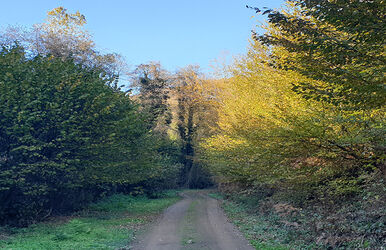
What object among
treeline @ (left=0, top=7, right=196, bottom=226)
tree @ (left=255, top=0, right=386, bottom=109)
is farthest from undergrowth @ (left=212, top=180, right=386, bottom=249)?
treeline @ (left=0, top=7, right=196, bottom=226)

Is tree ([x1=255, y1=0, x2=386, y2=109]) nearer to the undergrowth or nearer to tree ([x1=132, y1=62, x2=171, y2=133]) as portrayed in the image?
the undergrowth

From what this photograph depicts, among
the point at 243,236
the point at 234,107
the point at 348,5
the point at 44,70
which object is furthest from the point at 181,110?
the point at 348,5

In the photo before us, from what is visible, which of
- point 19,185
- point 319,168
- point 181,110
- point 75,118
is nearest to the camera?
point 319,168

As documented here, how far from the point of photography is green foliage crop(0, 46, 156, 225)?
14.5m

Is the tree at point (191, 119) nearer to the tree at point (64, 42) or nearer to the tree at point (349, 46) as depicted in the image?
the tree at point (64, 42)

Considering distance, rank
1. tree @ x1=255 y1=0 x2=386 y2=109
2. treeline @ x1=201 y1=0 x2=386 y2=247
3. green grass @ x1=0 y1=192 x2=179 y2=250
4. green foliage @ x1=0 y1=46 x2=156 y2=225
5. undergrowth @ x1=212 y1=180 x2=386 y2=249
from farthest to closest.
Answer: green foliage @ x1=0 y1=46 x2=156 y2=225 < green grass @ x1=0 y1=192 x2=179 y2=250 < undergrowth @ x1=212 y1=180 x2=386 y2=249 < treeline @ x1=201 y1=0 x2=386 y2=247 < tree @ x1=255 y1=0 x2=386 y2=109

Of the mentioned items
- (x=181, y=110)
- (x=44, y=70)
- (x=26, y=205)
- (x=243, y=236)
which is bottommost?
(x=243, y=236)

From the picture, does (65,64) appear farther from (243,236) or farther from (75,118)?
(243,236)

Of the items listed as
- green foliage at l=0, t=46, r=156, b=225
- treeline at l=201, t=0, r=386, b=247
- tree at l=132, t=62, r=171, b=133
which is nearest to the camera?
treeline at l=201, t=0, r=386, b=247

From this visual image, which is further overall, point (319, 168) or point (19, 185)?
point (19, 185)

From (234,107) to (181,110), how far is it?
27.0 metres

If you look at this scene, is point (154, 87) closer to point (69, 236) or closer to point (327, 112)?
point (69, 236)

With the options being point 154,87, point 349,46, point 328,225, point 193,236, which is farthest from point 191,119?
point 349,46

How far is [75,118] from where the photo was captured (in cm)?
1571
